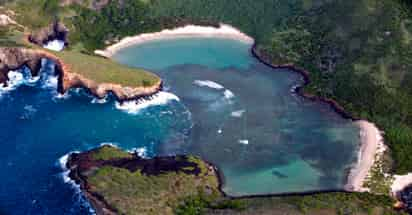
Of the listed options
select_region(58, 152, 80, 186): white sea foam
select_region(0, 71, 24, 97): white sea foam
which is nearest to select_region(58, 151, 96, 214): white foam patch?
select_region(58, 152, 80, 186): white sea foam

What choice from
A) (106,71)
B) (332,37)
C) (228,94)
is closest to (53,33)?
(106,71)

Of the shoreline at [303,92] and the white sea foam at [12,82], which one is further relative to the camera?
the white sea foam at [12,82]

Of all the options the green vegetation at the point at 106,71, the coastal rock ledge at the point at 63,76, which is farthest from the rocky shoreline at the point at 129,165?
the green vegetation at the point at 106,71

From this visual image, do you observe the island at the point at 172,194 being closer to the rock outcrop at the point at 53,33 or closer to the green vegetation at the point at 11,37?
the green vegetation at the point at 11,37

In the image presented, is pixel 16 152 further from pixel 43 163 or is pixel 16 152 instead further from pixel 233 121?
pixel 233 121

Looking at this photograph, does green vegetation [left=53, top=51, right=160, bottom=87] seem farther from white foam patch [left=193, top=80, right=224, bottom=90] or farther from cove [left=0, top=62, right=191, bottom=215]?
white foam patch [left=193, top=80, right=224, bottom=90]

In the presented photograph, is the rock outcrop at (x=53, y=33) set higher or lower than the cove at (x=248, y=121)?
higher

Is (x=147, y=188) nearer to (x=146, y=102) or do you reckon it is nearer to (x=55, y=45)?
(x=146, y=102)

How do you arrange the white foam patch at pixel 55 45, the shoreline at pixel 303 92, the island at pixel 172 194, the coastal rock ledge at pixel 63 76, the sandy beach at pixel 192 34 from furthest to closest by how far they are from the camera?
1. the sandy beach at pixel 192 34
2. the white foam patch at pixel 55 45
3. the coastal rock ledge at pixel 63 76
4. the shoreline at pixel 303 92
5. the island at pixel 172 194
